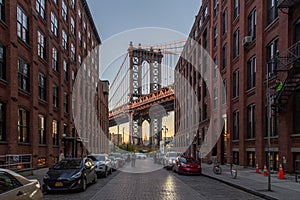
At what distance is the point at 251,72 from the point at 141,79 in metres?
59.5

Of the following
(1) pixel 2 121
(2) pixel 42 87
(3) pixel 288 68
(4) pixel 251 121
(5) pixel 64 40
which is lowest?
(4) pixel 251 121

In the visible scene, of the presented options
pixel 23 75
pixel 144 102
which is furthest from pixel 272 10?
pixel 144 102

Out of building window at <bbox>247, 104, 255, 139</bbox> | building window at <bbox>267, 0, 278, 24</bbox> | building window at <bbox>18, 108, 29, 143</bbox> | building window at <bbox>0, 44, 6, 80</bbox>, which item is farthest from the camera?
building window at <bbox>247, 104, 255, 139</bbox>

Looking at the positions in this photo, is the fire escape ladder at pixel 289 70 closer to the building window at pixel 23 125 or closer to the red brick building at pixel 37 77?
the red brick building at pixel 37 77

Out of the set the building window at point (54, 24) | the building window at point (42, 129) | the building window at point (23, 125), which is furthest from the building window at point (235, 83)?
the building window at point (23, 125)

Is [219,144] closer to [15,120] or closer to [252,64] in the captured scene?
[252,64]

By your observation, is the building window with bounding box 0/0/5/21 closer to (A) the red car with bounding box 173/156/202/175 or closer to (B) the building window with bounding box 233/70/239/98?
(A) the red car with bounding box 173/156/202/175

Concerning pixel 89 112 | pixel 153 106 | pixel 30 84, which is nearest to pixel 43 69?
pixel 30 84

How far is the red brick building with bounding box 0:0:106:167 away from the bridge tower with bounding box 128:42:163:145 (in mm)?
32934

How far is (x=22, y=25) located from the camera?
22953 mm

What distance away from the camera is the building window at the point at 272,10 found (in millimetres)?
21922

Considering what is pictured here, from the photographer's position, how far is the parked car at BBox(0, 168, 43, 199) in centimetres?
595

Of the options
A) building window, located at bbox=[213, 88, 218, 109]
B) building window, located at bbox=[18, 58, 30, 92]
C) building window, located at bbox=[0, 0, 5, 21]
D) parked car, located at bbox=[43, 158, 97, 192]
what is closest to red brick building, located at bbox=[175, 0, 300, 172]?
building window, located at bbox=[213, 88, 218, 109]

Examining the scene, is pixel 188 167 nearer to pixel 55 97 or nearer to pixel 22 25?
pixel 22 25
